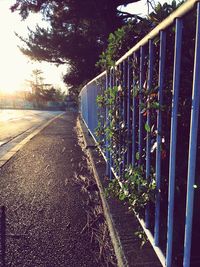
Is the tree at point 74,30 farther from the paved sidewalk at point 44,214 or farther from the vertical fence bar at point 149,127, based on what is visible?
the vertical fence bar at point 149,127

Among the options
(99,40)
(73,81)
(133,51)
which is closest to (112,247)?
(133,51)

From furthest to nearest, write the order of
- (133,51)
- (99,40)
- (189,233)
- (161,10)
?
1. (99,40)
2. (133,51)
3. (161,10)
4. (189,233)

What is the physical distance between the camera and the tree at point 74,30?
13.3m

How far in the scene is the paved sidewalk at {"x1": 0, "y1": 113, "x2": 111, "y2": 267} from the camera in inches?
82.8

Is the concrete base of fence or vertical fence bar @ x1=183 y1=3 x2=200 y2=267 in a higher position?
vertical fence bar @ x1=183 y1=3 x2=200 y2=267

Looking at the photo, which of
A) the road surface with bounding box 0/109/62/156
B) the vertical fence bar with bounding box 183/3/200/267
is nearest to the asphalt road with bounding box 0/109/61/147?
the road surface with bounding box 0/109/62/156

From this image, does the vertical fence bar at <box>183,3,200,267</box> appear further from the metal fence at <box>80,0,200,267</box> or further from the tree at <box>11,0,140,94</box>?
the tree at <box>11,0,140,94</box>

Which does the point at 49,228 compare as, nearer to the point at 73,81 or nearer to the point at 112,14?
the point at 112,14

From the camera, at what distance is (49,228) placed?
2555mm

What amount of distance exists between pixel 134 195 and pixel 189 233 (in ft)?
2.23

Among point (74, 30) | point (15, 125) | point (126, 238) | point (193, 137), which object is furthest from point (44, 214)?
point (74, 30)

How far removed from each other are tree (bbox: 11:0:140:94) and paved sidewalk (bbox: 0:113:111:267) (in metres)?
9.92

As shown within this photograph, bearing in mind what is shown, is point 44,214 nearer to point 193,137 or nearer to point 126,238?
point 126,238

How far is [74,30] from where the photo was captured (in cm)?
1585
